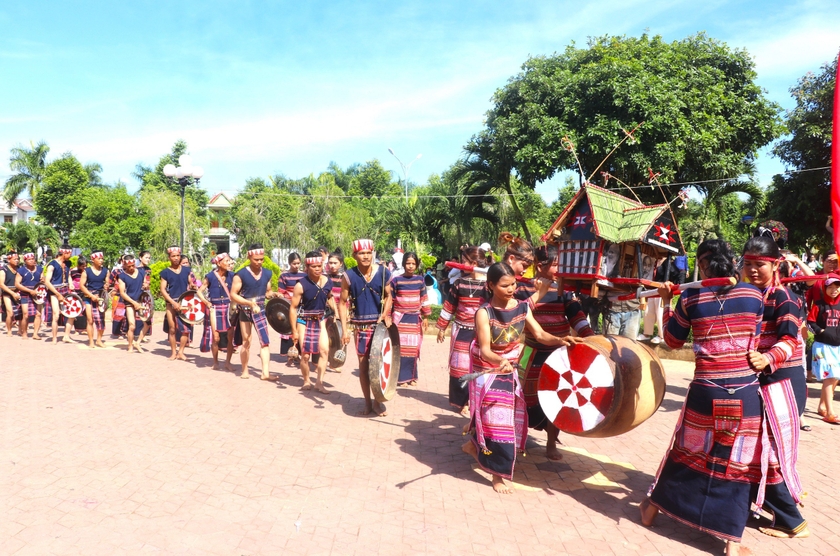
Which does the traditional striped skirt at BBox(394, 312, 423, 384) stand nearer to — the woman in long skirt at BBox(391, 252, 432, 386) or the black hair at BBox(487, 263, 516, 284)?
the woman in long skirt at BBox(391, 252, 432, 386)

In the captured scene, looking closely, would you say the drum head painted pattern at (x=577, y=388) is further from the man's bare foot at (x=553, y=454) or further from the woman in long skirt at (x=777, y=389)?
the man's bare foot at (x=553, y=454)

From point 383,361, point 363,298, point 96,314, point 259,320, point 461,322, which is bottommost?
point 96,314

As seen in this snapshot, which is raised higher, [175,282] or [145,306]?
[175,282]

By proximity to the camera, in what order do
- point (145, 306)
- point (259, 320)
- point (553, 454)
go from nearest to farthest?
point (553, 454) → point (259, 320) → point (145, 306)

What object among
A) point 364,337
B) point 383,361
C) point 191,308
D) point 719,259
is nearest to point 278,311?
point 191,308

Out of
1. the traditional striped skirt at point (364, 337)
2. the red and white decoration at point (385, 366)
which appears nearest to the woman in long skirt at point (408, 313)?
the traditional striped skirt at point (364, 337)

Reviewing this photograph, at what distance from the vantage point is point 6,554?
12.7 feet

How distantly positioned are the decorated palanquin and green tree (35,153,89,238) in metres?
43.4

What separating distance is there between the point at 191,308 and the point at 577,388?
8.13 meters

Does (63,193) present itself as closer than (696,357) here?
No

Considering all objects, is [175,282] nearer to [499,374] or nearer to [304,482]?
[304,482]

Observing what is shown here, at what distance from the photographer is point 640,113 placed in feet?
63.3

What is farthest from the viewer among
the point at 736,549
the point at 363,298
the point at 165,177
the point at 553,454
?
the point at 165,177

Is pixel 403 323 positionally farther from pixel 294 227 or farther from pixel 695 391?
pixel 294 227
